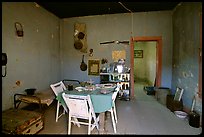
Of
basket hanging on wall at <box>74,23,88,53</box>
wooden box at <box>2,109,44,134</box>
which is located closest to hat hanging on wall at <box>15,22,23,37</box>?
wooden box at <box>2,109,44,134</box>

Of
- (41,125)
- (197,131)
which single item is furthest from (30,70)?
(197,131)

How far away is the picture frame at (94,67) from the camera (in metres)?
4.95

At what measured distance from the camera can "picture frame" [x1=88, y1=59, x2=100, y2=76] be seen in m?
4.95

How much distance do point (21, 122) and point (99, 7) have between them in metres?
3.36

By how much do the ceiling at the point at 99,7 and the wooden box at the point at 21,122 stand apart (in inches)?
110

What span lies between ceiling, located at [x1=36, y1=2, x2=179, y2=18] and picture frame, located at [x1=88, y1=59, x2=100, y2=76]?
155 centimetres

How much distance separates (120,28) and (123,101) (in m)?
2.31

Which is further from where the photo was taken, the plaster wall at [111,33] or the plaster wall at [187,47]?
the plaster wall at [111,33]

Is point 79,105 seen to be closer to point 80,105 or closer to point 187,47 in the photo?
point 80,105

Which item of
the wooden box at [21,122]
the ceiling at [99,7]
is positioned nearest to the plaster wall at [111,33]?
the ceiling at [99,7]

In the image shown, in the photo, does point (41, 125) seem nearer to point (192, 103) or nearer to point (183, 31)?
point (192, 103)

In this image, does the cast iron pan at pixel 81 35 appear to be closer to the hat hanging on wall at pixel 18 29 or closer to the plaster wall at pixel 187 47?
the hat hanging on wall at pixel 18 29

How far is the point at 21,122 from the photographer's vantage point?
7.17ft

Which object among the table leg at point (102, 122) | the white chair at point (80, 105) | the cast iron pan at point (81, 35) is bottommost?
the table leg at point (102, 122)
